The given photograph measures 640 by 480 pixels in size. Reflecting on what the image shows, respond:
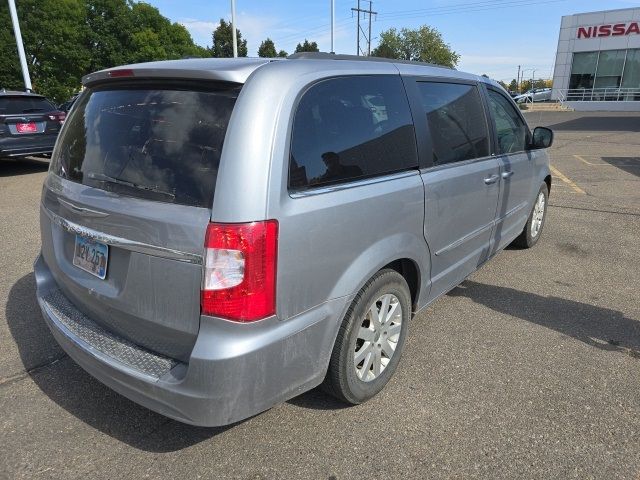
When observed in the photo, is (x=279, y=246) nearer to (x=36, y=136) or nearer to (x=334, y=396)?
(x=334, y=396)

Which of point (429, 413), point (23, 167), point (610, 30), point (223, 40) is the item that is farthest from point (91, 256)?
point (223, 40)

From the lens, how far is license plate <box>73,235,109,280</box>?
225 centimetres

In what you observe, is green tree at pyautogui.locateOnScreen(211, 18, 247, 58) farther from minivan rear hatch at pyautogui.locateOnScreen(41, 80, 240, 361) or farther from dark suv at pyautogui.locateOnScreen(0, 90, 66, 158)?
minivan rear hatch at pyautogui.locateOnScreen(41, 80, 240, 361)

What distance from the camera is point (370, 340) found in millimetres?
2625

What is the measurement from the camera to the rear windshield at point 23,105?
909cm

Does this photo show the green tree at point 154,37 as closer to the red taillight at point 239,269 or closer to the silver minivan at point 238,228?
the silver minivan at point 238,228

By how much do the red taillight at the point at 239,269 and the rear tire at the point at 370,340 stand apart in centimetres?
60

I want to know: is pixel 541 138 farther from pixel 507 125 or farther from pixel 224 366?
pixel 224 366

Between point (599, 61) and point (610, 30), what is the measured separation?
2.15 m

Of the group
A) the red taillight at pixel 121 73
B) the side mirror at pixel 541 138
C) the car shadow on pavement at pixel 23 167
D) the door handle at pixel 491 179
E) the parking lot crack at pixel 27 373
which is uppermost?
the red taillight at pixel 121 73

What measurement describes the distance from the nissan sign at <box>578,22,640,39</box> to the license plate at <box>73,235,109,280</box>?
1637 inches

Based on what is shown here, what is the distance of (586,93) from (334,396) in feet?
136

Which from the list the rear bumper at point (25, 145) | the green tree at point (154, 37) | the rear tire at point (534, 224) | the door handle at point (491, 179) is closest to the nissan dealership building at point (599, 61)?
the green tree at point (154, 37)

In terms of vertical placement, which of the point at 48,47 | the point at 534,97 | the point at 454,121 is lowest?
the point at 534,97
